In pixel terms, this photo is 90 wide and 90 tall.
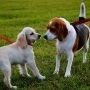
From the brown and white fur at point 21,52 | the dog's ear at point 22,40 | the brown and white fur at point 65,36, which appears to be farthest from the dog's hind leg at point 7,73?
the brown and white fur at point 65,36

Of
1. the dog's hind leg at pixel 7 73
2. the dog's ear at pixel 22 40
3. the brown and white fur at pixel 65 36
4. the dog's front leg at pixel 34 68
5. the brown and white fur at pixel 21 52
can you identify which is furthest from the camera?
the brown and white fur at pixel 65 36

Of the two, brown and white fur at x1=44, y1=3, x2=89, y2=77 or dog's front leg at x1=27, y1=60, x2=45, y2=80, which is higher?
brown and white fur at x1=44, y1=3, x2=89, y2=77

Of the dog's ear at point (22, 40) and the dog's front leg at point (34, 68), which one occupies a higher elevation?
the dog's ear at point (22, 40)

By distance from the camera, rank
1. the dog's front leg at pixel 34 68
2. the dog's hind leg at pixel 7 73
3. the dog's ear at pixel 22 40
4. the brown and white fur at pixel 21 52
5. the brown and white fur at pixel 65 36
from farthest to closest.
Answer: the brown and white fur at pixel 65 36
the dog's front leg at pixel 34 68
the dog's ear at pixel 22 40
the brown and white fur at pixel 21 52
the dog's hind leg at pixel 7 73

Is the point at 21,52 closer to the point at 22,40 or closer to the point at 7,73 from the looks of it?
the point at 22,40

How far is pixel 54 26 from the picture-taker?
31.2ft

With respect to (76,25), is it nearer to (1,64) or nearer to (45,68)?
(45,68)

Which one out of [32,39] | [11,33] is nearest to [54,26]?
[32,39]

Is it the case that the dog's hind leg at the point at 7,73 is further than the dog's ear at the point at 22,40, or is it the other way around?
the dog's ear at the point at 22,40

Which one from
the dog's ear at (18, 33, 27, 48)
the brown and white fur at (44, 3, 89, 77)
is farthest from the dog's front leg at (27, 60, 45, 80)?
the brown and white fur at (44, 3, 89, 77)

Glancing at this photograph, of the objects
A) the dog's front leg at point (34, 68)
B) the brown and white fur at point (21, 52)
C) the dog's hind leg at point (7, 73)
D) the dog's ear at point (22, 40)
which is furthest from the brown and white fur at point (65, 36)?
the dog's hind leg at point (7, 73)

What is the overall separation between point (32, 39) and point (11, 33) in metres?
9.08

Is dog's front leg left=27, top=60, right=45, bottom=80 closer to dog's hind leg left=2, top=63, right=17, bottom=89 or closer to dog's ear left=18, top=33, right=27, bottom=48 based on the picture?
dog's ear left=18, top=33, right=27, bottom=48

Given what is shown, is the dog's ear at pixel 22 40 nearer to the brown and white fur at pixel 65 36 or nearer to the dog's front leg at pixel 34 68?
the dog's front leg at pixel 34 68
